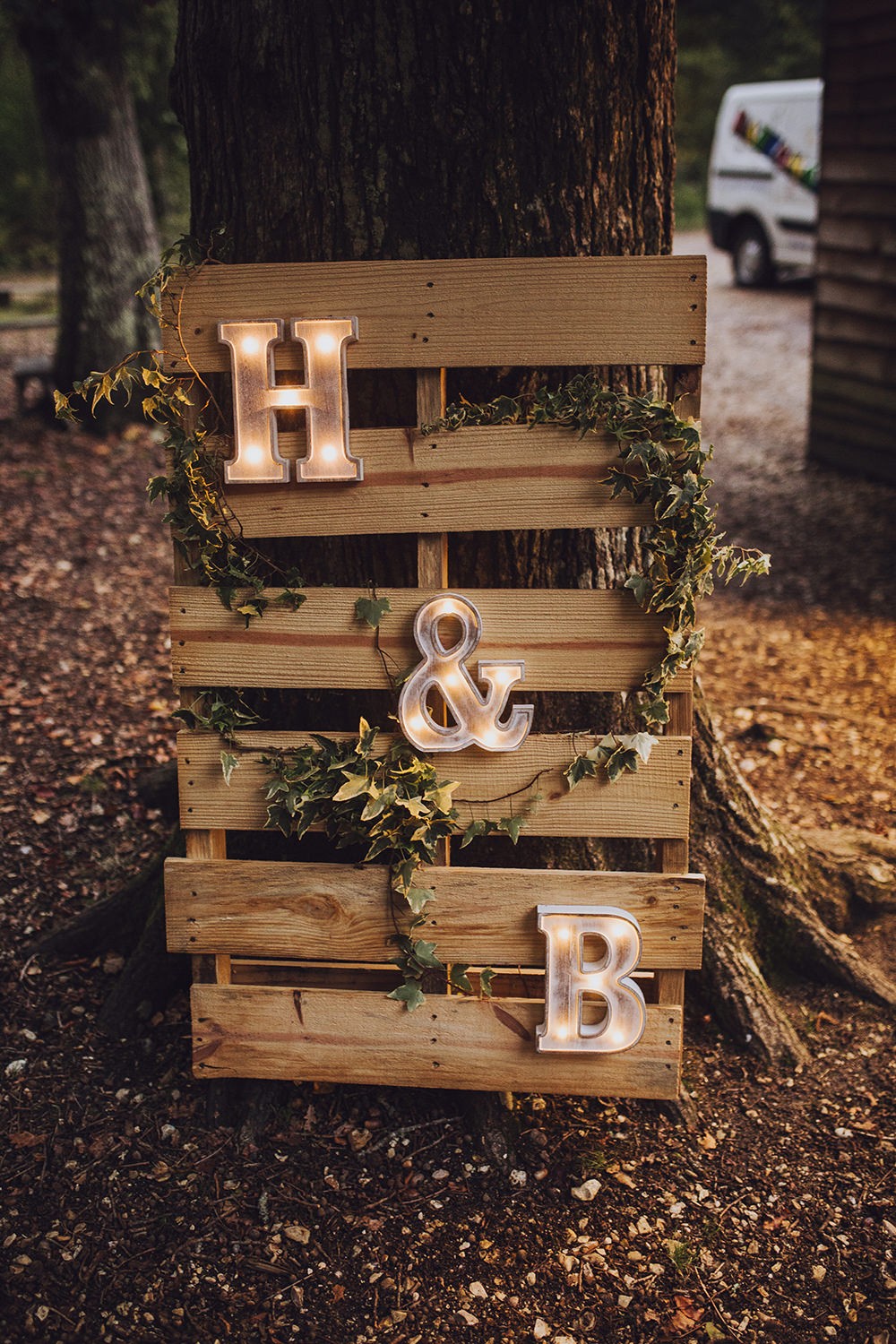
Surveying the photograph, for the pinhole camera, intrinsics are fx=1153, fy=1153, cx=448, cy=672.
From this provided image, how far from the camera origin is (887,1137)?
2824 mm

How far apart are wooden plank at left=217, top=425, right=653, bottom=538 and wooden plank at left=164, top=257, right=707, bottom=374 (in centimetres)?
16

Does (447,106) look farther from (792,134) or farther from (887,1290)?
(792,134)

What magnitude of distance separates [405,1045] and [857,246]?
6.71 metres

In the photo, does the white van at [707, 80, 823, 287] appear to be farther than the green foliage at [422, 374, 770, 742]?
Yes

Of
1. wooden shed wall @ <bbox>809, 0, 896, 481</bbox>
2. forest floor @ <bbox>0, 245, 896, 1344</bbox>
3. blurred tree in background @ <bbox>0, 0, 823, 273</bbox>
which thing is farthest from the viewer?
blurred tree in background @ <bbox>0, 0, 823, 273</bbox>

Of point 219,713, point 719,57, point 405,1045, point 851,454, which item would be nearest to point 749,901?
point 405,1045

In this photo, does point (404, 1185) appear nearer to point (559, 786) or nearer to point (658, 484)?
point (559, 786)

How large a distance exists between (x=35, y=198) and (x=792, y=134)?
1142 centimetres

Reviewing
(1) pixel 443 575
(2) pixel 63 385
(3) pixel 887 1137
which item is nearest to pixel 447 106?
(1) pixel 443 575

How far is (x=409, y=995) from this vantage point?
2.65 m

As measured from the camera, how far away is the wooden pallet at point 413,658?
2445mm

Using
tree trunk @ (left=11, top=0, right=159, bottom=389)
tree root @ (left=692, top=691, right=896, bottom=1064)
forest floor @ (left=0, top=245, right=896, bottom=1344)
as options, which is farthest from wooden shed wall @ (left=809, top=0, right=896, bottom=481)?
tree root @ (left=692, top=691, right=896, bottom=1064)

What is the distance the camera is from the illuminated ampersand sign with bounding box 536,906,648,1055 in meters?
2.62

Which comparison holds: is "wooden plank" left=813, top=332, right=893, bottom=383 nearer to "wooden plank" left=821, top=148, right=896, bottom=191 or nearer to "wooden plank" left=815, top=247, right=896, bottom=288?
"wooden plank" left=815, top=247, right=896, bottom=288
